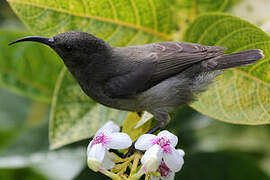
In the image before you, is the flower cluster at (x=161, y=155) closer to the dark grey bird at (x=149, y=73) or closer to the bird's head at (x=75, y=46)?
the dark grey bird at (x=149, y=73)

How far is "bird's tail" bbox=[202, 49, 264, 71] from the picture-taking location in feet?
7.45

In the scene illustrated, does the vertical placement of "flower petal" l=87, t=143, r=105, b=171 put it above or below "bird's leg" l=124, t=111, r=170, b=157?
above

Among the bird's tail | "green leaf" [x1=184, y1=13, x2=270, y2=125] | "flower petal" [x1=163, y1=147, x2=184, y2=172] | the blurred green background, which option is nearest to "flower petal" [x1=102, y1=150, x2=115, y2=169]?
"flower petal" [x1=163, y1=147, x2=184, y2=172]

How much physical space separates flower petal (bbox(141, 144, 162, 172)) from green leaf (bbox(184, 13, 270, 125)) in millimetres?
720

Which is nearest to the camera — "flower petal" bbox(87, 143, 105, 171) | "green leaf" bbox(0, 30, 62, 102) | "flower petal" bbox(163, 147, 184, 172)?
"flower petal" bbox(87, 143, 105, 171)

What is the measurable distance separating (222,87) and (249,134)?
3.87ft

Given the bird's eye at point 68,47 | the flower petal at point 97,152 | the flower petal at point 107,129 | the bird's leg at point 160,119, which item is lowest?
the bird's leg at point 160,119

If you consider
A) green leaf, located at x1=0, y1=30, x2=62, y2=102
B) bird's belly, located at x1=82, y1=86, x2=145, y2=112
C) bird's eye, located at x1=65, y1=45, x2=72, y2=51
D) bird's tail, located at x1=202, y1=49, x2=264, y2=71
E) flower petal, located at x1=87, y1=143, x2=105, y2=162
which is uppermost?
bird's eye, located at x1=65, y1=45, x2=72, y2=51

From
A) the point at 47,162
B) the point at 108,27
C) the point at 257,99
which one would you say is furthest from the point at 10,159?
the point at 257,99

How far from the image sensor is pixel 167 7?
2.74 meters

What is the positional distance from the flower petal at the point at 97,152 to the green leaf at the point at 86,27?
0.69 m

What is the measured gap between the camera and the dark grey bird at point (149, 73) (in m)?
2.48

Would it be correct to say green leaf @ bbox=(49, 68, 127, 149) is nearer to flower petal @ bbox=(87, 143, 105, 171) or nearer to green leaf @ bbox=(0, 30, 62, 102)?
green leaf @ bbox=(0, 30, 62, 102)

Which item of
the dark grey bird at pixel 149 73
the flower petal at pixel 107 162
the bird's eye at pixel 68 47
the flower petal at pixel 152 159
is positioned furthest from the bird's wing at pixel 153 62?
the flower petal at pixel 152 159
